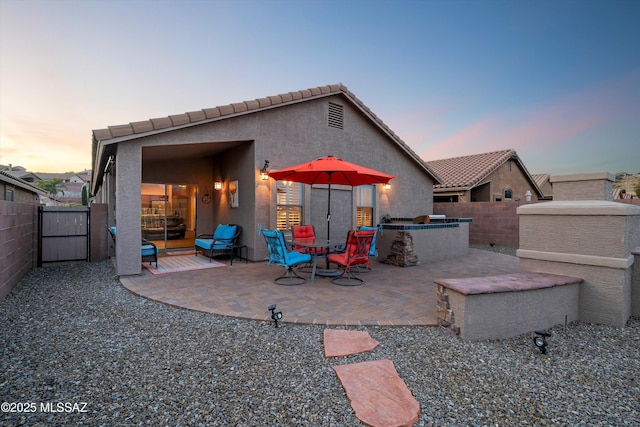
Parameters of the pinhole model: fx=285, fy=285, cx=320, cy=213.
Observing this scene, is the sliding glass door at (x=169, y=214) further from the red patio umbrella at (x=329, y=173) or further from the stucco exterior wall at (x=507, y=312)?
the stucco exterior wall at (x=507, y=312)

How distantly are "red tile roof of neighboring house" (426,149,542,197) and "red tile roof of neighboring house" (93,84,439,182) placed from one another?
710 centimetres

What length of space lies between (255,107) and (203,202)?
4430mm

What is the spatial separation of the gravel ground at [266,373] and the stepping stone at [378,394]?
2.9 inches

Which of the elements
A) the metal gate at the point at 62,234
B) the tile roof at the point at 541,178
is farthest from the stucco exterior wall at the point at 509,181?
the metal gate at the point at 62,234

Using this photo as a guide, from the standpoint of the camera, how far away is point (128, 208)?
20.2 feet

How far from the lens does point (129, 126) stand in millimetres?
5953

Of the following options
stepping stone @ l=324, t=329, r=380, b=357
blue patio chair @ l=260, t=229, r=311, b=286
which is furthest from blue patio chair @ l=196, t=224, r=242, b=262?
stepping stone @ l=324, t=329, r=380, b=357

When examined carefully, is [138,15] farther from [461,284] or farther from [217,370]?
[461,284]

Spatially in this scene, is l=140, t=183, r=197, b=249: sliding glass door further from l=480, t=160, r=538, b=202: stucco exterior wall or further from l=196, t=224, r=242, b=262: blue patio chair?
l=480, t=160, r=538, b=202: stucco exterior wall

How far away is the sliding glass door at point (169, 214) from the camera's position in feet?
31.7

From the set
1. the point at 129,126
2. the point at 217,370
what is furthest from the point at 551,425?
the point at 129,126

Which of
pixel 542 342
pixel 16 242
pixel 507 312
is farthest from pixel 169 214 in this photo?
pixel 542 342

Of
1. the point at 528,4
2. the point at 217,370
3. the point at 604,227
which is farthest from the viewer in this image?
the point at 528,4

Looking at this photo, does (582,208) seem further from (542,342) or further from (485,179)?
(485,179)
